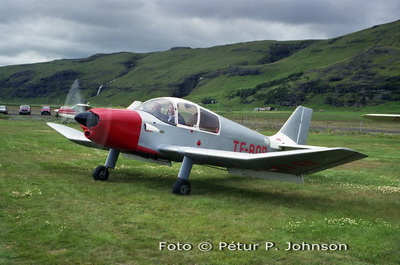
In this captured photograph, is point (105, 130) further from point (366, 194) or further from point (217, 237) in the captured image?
point (366, 194)

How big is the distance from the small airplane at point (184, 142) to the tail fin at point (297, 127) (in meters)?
2.47

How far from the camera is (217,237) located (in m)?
5.95

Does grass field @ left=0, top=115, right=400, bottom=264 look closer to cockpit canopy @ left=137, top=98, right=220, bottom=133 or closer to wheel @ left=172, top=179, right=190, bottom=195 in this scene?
wheel @ left=172, top=179, right=190, bottom=195

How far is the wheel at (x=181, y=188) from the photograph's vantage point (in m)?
9.14

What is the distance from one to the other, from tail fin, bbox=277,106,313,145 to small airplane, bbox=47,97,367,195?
2.47 meters

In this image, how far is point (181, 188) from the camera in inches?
361

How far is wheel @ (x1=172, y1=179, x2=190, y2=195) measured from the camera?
9141 mm

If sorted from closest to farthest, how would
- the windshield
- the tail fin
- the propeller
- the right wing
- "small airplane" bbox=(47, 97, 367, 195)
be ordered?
"small airplane" bbox=(47, 97, 367, 195) < the windshield < the right wing < the propeller < the tail fin

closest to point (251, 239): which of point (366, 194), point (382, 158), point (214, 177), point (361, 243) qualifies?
point (361, 243)

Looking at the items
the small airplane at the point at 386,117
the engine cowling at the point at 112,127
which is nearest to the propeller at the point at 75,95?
the engine cowling at the point at 112,127

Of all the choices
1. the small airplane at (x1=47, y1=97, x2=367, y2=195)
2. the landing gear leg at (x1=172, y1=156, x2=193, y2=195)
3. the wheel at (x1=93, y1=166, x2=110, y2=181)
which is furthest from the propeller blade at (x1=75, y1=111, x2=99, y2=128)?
the landing gear leg at (x1=172, y1=156, x2=193, y2=195)

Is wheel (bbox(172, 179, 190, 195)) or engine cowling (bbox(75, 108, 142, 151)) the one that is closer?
wheel (bbox(172, 179, 190, 195))

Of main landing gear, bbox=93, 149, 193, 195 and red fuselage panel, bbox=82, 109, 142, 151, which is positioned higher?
red fuselage panel, bbox=82, 109, 142, 151

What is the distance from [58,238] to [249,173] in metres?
5.30
